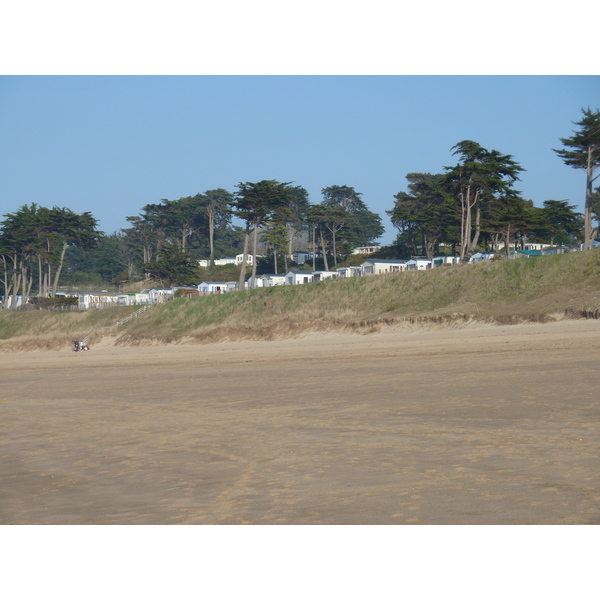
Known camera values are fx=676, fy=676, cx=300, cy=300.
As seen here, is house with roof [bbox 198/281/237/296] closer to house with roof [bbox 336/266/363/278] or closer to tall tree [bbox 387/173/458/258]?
house with roof [bbox 336/266/363/278]

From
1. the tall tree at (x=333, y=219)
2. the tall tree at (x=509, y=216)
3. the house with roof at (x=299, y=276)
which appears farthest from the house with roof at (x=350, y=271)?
the tall tree at (x=333, y=219)

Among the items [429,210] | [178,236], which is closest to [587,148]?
[429,210]

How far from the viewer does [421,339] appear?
28844 millimetres

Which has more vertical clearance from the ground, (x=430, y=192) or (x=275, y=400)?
(x=430, y=192)

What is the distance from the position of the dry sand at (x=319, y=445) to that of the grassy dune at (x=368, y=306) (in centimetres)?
1270

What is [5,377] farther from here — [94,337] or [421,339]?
[94,337]

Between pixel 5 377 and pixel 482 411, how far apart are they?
754 inches

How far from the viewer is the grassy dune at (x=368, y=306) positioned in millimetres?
32531

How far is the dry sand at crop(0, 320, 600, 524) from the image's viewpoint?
6695 millimetres

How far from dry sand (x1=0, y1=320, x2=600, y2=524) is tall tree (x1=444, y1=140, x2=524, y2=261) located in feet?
131

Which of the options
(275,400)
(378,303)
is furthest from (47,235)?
(275,400)

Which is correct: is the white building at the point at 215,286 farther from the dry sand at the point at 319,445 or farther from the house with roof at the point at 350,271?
the dry sand at the point at 319,445

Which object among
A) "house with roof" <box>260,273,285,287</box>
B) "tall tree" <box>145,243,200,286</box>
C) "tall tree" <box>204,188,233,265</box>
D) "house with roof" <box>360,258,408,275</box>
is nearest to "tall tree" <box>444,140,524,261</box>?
"house with roof" <box>360,258,408,275</box>

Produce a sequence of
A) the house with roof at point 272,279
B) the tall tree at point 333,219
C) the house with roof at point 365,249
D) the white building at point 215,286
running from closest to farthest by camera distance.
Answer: the white building at point 215,286, the house with roof at point 272,279, the tall tree at point 333,219, the house with roof at point 365,249
